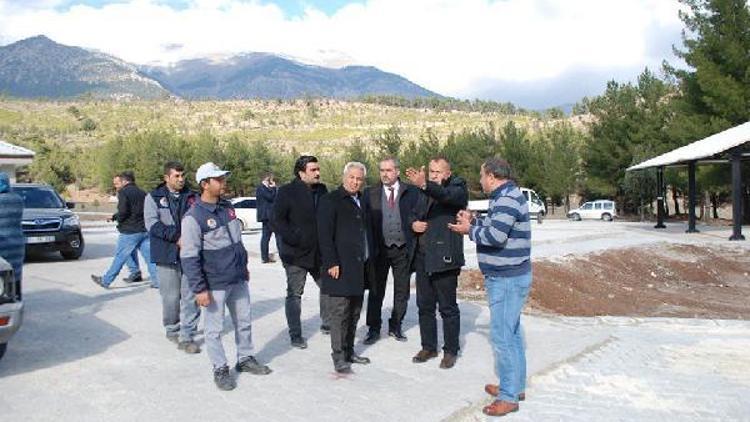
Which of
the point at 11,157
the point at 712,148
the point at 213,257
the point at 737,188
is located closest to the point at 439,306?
the point at 213,257

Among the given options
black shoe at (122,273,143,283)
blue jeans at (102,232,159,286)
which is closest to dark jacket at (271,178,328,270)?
blue jeans at (102,232,159,286)

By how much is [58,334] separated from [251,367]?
9.68 ft

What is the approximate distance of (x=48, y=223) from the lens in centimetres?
1444

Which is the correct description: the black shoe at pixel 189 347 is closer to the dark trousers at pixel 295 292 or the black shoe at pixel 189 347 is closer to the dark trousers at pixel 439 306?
the dark trousers at pixel 295 292

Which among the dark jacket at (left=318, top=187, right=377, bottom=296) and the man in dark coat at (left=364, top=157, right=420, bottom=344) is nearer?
the dark jacket at (left=318, top=187, right=377, bottom=296)

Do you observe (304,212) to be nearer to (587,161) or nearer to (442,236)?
(442,236)

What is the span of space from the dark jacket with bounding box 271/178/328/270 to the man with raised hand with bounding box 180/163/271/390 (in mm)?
917

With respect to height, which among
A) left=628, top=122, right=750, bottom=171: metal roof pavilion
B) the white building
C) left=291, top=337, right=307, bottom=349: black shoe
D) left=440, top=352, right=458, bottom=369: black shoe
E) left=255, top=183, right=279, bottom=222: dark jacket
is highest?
the white building

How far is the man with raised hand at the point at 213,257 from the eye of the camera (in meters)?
5.59

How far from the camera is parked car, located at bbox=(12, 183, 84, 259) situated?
14250mm

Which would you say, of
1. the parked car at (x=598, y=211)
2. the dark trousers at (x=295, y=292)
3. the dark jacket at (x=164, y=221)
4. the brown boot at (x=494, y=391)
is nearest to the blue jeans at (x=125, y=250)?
the dark jacket at (x=164, y=221)

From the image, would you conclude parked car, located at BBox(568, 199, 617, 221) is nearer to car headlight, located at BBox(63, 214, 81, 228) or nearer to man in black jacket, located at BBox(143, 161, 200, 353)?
car headlight, located at BBox(63, 214, 81, 228)

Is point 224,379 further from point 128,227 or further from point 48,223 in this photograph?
point 48,223

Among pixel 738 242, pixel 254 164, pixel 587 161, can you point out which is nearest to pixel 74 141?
pixel 254 164
